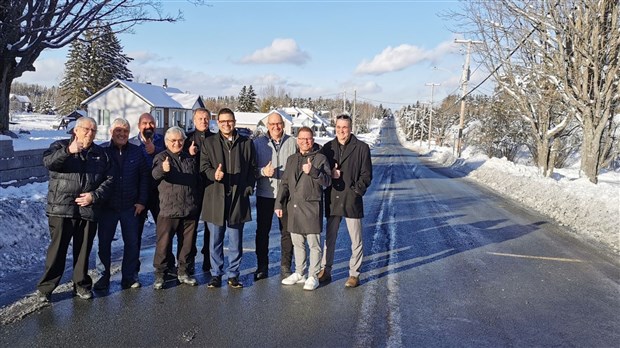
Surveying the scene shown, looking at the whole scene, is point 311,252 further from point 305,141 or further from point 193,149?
point 193,149

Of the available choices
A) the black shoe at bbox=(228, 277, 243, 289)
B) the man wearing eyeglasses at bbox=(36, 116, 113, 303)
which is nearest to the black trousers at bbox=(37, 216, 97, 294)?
the man wearing eyeglasses at bbox=(36, 116, 113, 303)

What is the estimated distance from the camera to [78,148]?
4875mm

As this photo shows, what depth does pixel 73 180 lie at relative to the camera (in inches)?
198

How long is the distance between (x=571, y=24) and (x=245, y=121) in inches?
2639

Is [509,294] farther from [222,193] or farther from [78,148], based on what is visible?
[78,148]

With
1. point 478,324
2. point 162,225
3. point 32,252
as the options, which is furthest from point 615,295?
point 32,252

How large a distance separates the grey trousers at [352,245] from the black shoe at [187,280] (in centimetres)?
161

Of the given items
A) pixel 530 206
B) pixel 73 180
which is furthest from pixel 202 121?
pixel 530 206

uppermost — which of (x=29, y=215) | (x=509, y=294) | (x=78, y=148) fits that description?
(x=78, y=148)

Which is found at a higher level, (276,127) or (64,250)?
(276,127)

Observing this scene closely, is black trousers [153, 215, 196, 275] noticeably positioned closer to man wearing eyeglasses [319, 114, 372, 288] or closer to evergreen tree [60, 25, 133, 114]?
man wearing eyeglasses [319, 114, 372, 288]

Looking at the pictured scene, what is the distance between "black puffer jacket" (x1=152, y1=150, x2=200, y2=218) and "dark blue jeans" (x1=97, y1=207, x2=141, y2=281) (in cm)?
37

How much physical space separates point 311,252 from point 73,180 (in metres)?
2.78

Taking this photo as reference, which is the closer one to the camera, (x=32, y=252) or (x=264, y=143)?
(x=264, y=143)
